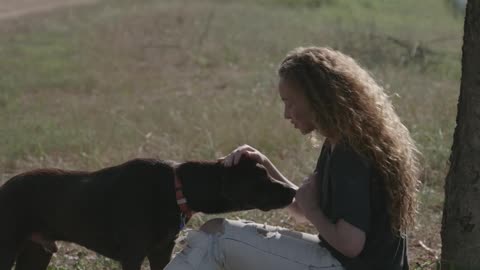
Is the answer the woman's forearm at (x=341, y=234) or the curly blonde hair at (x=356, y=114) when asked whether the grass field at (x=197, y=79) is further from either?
the woman's forearm at (x=341, y=234)

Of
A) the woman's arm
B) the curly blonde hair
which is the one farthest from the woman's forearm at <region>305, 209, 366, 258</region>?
the curly blonde hair

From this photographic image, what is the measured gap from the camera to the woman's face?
13.1 ft

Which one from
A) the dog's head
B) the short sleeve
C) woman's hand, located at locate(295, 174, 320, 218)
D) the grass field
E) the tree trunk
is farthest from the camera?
the grass field

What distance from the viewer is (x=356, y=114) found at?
3953 mm

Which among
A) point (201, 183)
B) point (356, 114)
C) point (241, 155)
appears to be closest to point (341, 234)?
point (356, 114)

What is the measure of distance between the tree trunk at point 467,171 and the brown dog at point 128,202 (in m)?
0.81

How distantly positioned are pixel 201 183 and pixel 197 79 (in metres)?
8.10

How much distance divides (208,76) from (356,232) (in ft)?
29.6

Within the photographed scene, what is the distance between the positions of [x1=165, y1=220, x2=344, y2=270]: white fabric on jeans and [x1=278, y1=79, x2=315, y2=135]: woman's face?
0.50m

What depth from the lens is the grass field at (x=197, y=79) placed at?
26.3 ft

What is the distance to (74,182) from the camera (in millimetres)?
4777

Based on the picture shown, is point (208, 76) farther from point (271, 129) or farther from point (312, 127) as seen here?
point (312, 127)

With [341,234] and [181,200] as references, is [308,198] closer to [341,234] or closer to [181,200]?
[341,234]

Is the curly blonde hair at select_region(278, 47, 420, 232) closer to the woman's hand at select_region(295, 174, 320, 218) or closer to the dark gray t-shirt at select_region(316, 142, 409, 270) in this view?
the dark gray t-shirt at select_region(316, 142, 409, 270)
